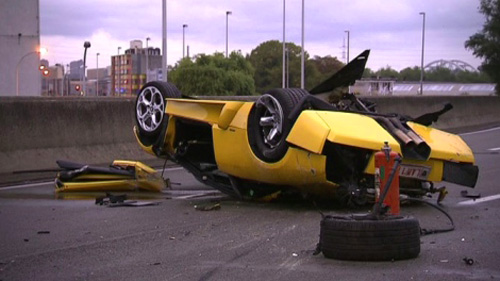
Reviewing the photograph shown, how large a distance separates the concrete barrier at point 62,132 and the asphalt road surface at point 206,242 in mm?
A: 3852

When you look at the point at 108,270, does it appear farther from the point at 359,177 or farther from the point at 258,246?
the point at 359,177

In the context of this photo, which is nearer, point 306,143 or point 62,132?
point 306,143

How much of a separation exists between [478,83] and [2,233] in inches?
2792

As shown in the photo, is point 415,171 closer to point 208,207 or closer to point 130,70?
point 208,207

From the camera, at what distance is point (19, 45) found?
51.2m

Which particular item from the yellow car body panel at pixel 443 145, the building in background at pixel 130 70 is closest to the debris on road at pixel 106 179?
the yellow car body panel at pixel 443 145

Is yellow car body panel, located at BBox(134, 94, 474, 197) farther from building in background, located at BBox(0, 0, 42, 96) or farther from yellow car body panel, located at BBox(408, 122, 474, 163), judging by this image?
building in background, located at BBox(0, 0, 42, 96)

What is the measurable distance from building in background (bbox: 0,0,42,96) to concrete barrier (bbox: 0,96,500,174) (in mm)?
34501

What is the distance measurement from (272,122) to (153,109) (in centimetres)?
257

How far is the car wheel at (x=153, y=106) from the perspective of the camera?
10.8m

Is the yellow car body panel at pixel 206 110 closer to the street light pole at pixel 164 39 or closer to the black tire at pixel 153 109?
the black tire at pixel 153 109

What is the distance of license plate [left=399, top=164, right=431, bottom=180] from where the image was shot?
877cm

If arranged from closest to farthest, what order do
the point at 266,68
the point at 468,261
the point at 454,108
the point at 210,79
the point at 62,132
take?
the point at 468,261 → the point at 62,132 → the point at 454,108 → the point at 210,79 → the point at 266,68

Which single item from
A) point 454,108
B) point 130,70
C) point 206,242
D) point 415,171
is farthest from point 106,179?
point 130,70
